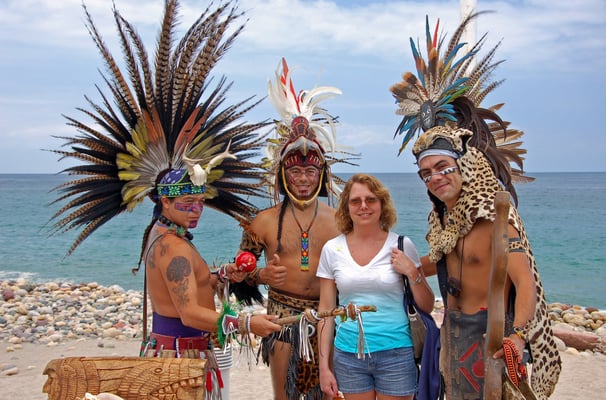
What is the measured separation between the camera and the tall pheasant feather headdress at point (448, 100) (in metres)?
3.72

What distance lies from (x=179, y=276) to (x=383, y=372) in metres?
1.27

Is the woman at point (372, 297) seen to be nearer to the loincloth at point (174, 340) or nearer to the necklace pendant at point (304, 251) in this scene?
the necklace pendant at point (304, 251)

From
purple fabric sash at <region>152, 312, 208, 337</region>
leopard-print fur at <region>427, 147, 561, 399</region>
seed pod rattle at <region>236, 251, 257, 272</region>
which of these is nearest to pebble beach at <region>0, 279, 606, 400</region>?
seed pod rattle at <region>236, 251, 257, 272</region>

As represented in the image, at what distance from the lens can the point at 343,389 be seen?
358 centimetres

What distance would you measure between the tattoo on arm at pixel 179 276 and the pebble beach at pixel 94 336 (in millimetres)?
3592

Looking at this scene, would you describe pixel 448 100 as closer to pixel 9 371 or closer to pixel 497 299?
pixel 497 299

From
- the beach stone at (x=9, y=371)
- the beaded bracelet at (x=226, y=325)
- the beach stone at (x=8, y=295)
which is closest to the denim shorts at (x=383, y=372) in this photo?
the beaded bracelet at (x=226, y=325)

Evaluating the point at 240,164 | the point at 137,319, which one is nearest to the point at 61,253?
the point at 137,319

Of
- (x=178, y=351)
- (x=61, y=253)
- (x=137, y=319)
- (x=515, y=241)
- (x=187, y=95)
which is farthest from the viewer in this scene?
(x=61, y=253)

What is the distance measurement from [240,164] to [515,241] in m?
1.97

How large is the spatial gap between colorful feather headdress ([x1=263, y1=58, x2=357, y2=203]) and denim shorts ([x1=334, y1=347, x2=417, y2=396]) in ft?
4.63

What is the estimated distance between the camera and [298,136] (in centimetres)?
438

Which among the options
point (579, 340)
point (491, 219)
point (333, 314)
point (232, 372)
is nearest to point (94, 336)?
point (232, 372)

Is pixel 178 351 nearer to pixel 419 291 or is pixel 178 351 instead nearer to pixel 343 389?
pixel 343 389
